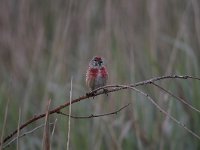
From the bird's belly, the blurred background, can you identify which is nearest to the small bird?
the bird's belly

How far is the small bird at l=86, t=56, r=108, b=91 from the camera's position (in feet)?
6.15

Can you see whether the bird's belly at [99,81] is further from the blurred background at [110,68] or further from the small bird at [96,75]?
the blurred background at [110,68]

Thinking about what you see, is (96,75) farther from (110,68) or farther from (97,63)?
(110,68)

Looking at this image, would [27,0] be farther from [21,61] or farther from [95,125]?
[95,125]

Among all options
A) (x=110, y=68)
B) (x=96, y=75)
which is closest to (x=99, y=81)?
(x=96, y=75)

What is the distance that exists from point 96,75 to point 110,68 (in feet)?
3.84

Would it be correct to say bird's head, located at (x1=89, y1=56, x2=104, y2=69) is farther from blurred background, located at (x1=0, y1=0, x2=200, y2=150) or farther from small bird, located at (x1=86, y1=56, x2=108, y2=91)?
blurred background, located at (x1=0, y1=0, x2=200, y2=150)

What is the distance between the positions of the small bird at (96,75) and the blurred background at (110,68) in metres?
0.48

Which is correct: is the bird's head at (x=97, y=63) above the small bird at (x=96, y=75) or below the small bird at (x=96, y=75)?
above

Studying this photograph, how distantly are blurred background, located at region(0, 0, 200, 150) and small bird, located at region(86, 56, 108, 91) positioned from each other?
0.48 metres

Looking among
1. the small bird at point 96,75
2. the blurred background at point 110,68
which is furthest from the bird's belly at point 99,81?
the blurred background at point 110,68

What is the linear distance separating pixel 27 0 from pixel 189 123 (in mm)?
1401

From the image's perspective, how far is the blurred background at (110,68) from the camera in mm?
2801

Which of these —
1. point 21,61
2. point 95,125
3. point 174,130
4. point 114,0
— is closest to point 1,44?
point 21,61
